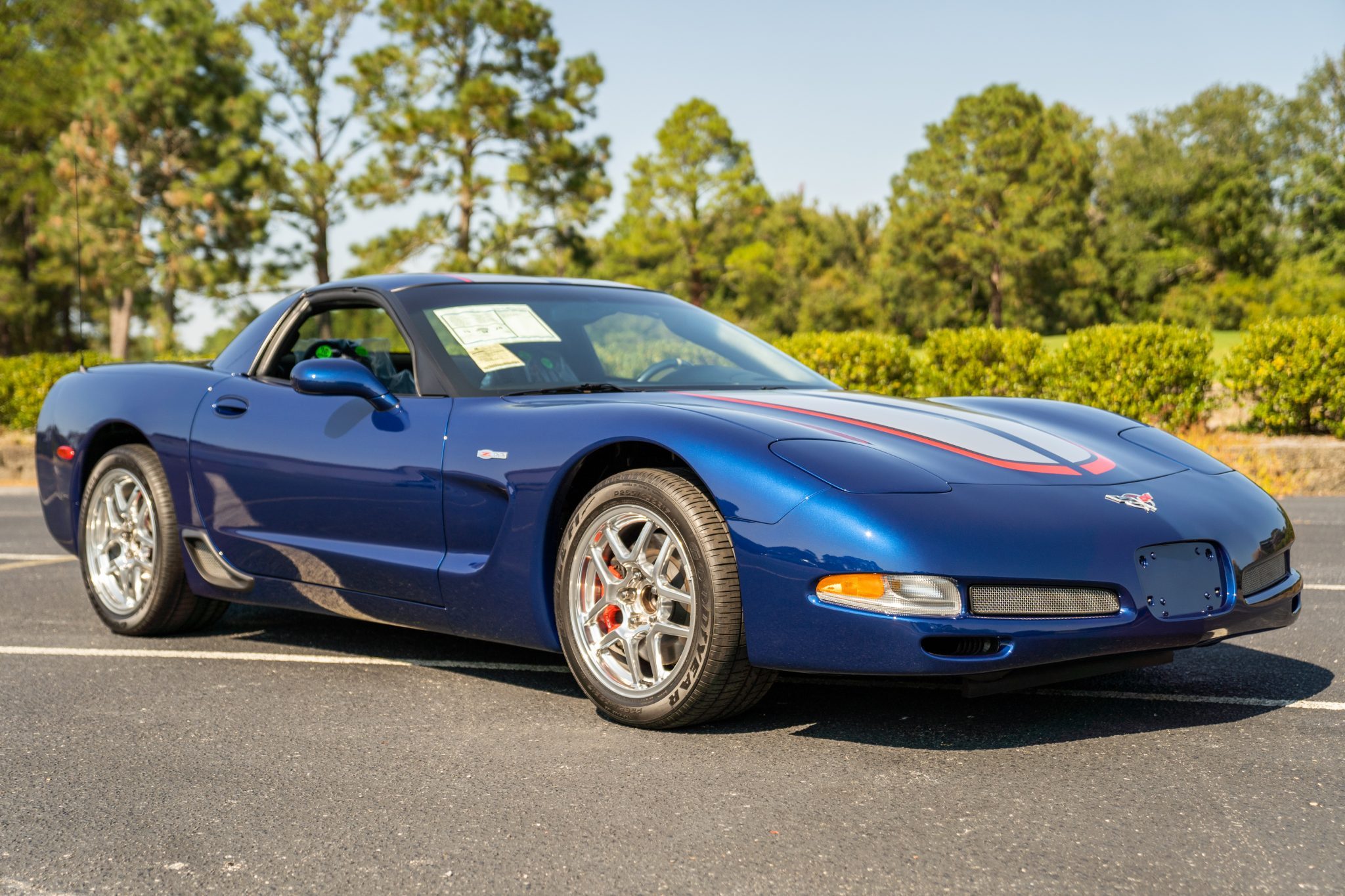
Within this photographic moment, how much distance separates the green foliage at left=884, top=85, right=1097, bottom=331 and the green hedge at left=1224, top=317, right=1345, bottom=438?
49597 millimetres

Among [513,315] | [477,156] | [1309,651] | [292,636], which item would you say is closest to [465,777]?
[513,315]

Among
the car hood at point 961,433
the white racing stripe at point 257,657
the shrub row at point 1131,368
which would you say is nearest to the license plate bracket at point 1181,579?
the car hood at point 961,433

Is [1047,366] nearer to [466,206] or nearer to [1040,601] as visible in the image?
[1040,601]

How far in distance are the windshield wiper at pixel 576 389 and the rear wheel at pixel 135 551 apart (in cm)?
175

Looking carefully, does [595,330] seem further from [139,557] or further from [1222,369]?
[1222,369]

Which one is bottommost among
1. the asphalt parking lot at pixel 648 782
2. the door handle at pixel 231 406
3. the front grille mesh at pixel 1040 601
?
the asphalt parking lot at pixel 648 782

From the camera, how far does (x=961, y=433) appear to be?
3.79 metres

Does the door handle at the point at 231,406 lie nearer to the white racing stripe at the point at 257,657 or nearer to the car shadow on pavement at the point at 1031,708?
the white racing stripe at the point at 257,657

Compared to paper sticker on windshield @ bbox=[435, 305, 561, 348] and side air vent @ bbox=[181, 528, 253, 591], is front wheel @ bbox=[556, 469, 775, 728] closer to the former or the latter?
paper sticker on windshield @ bbox=[435, 305, 561, 348]

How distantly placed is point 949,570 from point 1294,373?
9.30 metres

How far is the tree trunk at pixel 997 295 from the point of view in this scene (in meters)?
61.6

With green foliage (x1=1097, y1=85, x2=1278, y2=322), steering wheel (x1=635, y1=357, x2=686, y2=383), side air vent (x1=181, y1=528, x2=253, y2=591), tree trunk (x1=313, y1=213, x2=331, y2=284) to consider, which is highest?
green foliage (x1=1097, y1=85, x2=1278, y2=322)

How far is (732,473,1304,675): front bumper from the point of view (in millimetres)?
3107

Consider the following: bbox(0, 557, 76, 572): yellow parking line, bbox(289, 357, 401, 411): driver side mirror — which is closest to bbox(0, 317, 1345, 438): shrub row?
bbox(0, 557, 76, 572): yellow parking line
